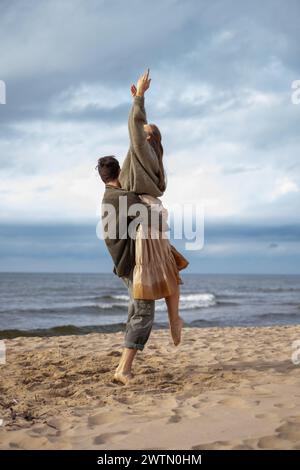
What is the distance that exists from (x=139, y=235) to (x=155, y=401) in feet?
4.73

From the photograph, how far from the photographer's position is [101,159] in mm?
4730

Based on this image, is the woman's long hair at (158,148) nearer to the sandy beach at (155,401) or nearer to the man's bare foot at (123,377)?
the man's bare foot at (123,377)

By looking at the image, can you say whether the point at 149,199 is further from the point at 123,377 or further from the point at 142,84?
the point at 123,377

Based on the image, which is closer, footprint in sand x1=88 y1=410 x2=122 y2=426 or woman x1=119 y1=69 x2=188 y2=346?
footprint in sand x1=88 y1=410 x2=122 y2=426

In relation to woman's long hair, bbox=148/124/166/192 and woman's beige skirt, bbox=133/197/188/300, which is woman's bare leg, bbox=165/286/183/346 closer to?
woman's beige skirt, bbox=133/197/188/300

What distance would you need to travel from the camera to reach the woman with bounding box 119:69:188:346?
177 inches

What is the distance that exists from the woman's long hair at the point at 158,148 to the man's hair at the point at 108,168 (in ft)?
1.29

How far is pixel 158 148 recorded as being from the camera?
4.84 m

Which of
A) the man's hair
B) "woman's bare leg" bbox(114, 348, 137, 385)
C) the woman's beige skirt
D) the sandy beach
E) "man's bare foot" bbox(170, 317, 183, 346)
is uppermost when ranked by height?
the man's hair

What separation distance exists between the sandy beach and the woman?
0.72 m

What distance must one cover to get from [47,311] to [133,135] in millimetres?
18585

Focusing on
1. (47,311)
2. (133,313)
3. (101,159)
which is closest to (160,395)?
(133,313)

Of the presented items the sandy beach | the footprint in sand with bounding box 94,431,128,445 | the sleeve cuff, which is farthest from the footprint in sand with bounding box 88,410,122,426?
the sleeve cuff
